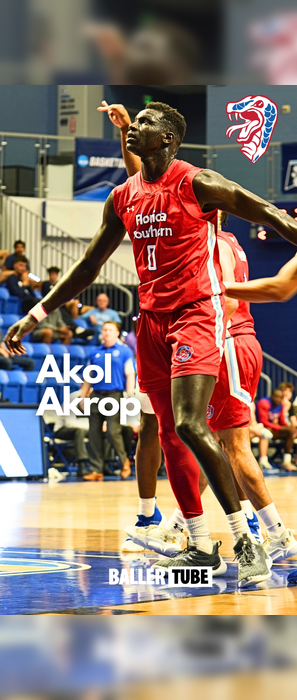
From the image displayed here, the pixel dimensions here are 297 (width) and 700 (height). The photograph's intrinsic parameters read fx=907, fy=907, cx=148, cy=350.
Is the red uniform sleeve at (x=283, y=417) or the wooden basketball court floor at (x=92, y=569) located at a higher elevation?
the red uniform sleeve at (x=283, y=417)

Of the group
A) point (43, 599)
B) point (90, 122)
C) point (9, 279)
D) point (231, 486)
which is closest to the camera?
point (43, 599)

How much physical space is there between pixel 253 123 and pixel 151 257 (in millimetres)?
2998

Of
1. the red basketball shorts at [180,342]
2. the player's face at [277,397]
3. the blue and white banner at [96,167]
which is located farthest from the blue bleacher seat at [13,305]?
the red basketball shorts at [180,342]

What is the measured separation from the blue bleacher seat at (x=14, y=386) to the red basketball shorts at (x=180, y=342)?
322 inches

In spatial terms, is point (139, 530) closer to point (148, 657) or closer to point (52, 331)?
point (148, 657)

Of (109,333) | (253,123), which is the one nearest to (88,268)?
(253,123)

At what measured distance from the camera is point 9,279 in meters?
13.6

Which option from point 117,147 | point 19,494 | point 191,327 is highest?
point 117,147

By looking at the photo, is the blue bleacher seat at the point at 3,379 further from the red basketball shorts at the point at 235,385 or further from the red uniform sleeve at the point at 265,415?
the red basketball shorts at the point at 235,385

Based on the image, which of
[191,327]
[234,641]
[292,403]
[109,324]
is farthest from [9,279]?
[234,641]

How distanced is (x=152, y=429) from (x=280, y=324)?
40.6ft

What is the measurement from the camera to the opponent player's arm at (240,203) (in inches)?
149

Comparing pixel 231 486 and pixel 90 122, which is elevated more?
pixel 90 122

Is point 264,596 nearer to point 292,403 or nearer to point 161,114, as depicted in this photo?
point 161,114
